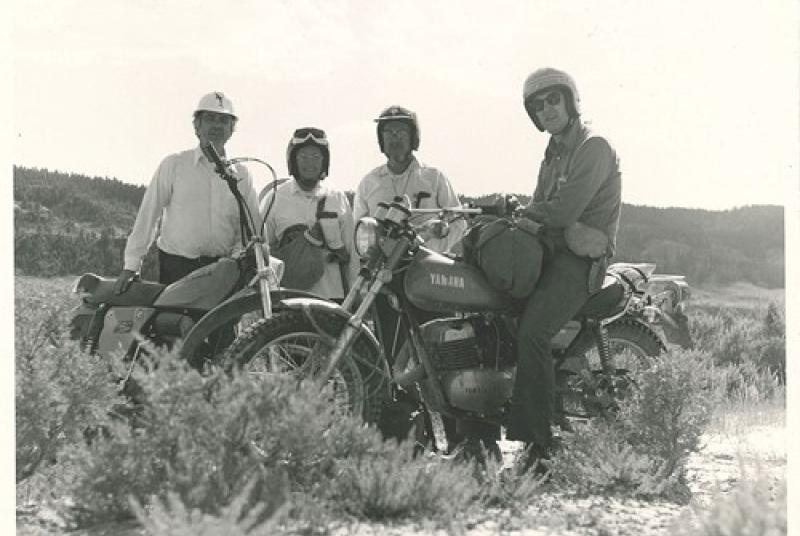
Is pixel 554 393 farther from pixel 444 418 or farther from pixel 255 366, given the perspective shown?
pixel 255 366

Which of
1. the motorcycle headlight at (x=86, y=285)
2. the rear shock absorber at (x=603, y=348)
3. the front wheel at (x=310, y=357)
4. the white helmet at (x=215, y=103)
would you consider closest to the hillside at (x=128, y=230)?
the white helmet at (x=215, y=103)

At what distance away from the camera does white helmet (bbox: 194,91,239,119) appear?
6.53m

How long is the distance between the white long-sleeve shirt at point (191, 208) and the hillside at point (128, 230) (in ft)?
48.7

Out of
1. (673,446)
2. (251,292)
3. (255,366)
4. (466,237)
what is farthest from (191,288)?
(673,446)

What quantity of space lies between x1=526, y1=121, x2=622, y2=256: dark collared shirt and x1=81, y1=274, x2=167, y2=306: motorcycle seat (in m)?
2.29

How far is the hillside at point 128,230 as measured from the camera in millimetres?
25078

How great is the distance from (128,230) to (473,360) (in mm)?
25612

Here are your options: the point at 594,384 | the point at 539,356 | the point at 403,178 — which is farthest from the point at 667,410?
the point at 403,178

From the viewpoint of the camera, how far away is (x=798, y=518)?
11.9ft

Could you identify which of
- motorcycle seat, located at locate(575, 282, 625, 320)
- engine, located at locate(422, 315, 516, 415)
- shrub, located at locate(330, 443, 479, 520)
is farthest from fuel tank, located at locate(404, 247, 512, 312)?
shrub, located at locate(330, 443, 479, 520)

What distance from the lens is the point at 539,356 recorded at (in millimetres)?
5418

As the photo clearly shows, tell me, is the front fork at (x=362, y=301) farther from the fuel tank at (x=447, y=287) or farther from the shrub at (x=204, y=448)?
the shrub at (x=204, y=448)

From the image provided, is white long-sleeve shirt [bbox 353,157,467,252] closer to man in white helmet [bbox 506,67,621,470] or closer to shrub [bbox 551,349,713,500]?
man in white helmet [bbox 506,67,621,470]

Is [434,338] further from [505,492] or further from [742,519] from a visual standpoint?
[742,519]
